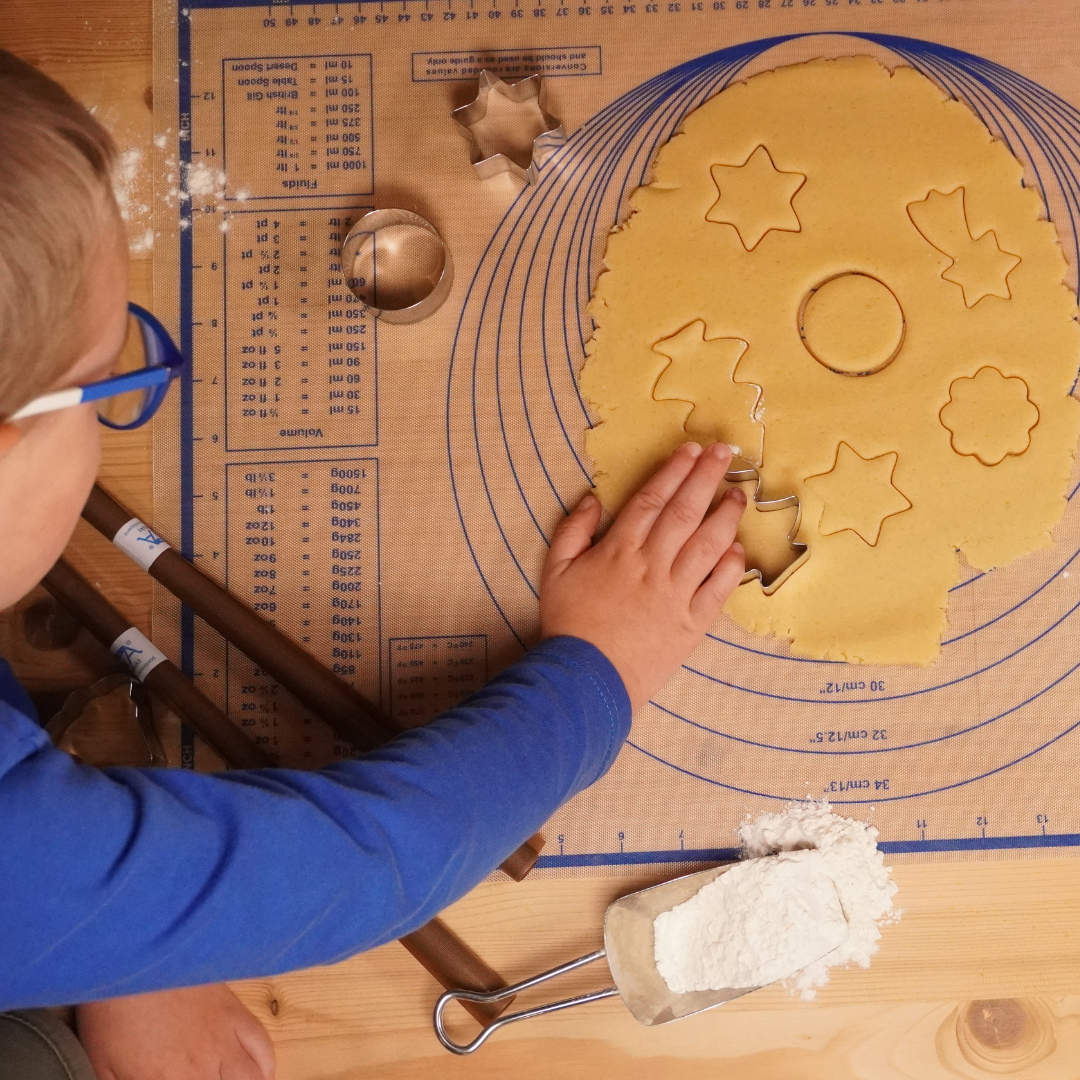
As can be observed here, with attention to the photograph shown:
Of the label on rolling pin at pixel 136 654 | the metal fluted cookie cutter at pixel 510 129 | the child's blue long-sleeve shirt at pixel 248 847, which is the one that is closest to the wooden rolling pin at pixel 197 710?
the label on rolling pin at pixel 136 654

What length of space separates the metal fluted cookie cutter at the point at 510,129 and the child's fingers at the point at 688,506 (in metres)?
0.33

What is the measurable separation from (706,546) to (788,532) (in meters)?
0.09

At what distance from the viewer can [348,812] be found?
0.63 metres

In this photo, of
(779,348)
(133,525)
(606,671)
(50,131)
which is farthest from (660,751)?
(50,131)

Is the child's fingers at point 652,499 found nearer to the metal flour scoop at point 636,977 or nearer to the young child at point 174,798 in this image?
the young child at point 174,798

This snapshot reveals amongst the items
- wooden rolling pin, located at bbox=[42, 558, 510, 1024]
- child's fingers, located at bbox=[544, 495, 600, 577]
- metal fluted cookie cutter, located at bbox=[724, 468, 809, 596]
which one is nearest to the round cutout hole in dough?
metal fluted cookie cutter, located at bbox=[724, 468, 809, 596]

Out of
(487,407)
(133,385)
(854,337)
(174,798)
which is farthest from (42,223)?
(854,337)

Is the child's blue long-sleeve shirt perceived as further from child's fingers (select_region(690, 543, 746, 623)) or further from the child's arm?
child's fingers (select_region(690, 543, 746, 623))

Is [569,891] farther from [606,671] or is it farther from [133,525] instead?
[133,525]

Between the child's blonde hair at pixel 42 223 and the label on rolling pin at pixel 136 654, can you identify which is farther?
the label on rolling pin at pixel 136 654

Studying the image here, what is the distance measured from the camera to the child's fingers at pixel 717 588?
813 millimetres

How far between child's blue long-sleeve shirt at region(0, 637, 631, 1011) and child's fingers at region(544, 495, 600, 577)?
0.46 feet

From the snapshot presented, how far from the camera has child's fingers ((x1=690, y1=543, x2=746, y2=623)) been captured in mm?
813

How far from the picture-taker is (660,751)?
0.84m
